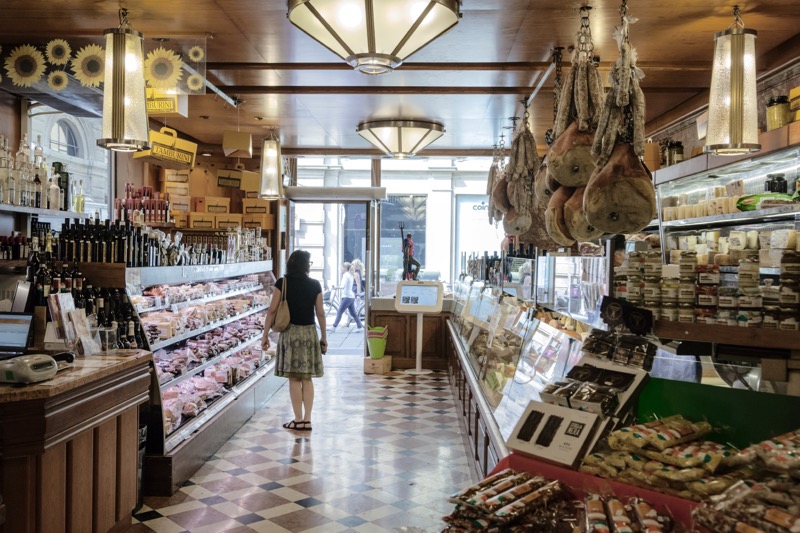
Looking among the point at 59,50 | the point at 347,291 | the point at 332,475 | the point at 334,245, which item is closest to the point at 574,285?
the point at 332,475

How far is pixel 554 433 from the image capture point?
2.20 meters

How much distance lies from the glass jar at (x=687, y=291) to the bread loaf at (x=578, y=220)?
37 centimetres

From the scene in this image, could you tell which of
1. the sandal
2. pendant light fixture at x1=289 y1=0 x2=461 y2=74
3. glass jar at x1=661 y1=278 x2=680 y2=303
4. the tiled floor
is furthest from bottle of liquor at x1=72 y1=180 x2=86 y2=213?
glass jar at x1=661 y1=278 x2=680 y2=303

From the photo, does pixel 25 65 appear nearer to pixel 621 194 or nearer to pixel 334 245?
pixel 621 194

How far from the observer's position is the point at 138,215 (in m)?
7.46

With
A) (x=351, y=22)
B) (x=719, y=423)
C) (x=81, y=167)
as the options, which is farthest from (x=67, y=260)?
(x=719, y=423)

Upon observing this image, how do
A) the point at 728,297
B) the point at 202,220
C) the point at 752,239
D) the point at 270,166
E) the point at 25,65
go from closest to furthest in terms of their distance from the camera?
1. the point at 728,297
2. the point at 25,65
3. the point at 752,239
4. the point at 270,166
5. the point at 202,220

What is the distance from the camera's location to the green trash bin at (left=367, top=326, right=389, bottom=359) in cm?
1007

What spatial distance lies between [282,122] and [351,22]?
5.70 metres

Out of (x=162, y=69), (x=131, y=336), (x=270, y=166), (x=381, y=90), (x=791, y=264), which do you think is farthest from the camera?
(x=270, y=166)

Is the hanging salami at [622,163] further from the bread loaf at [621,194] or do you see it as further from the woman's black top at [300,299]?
the woman's black top at [300,299]

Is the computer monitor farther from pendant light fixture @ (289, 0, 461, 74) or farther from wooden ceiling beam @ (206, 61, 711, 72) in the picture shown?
wooden ceiling beam @ (206, 61, 711, 72)

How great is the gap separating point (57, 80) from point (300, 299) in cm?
276

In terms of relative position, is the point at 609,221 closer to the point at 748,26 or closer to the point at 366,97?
the point at 748,26
